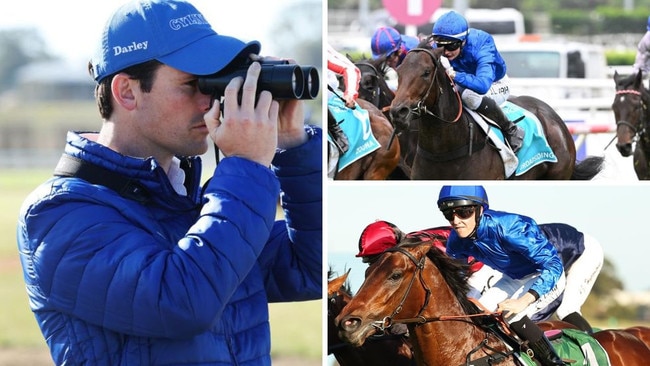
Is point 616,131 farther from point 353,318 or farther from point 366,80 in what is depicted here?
point 353,318

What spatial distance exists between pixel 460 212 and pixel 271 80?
0.77m

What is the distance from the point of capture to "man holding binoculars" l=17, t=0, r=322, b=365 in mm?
1399

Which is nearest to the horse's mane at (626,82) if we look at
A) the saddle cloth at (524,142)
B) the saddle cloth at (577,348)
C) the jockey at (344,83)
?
the saddle cloth at (524,142)

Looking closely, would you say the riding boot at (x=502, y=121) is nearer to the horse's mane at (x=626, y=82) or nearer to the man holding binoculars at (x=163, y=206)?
the horse's mane at (x=626, y=82)

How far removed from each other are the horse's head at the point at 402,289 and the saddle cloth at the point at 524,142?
1513 millimetres

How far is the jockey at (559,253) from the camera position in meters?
2.29

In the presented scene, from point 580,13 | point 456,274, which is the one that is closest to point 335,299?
point 456,274

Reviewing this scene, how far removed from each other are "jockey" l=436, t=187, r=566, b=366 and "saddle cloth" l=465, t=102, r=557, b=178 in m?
1.42

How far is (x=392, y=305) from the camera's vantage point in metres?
2.73

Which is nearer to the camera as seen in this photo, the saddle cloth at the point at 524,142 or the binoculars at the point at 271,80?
the binoculars at the point at 271,80

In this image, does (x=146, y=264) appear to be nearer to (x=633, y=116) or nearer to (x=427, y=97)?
(x=427, y=97)

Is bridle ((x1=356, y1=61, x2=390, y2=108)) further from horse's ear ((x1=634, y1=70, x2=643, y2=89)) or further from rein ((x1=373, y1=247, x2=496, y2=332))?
rein ((x1=373, y1=247, x2=496, y2=332))

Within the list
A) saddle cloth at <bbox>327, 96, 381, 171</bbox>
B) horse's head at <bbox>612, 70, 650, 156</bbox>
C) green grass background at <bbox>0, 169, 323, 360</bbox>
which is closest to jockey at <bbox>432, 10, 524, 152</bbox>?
saddle cloth at <bbox>327, 96, 381, 171</bbox>

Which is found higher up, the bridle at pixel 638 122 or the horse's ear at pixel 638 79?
the horse's ear at pixel 638 79
